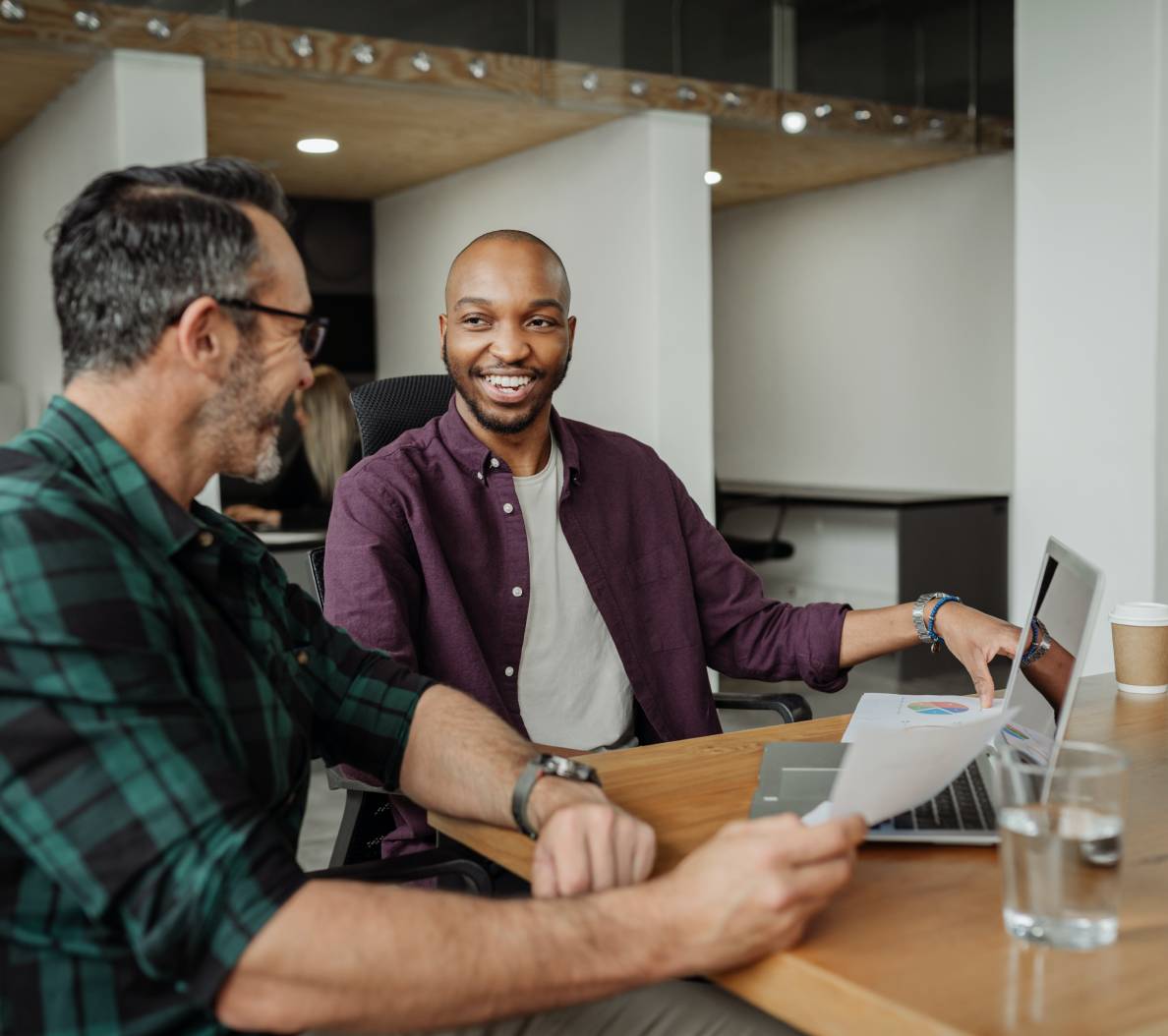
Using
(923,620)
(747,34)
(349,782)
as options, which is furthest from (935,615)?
(747,34)

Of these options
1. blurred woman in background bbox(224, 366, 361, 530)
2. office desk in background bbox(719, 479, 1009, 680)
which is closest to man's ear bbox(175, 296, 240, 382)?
blurred woman in background bbox(224, 366, 361, 530)

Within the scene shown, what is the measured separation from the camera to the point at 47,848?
36.1 inches

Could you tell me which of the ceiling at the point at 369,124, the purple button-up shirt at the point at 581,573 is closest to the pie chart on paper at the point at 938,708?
the purple button-up shirt at the point at 581,573

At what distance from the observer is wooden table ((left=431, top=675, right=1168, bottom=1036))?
858 mm

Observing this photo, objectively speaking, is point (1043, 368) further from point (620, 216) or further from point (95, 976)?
point (95, 976)

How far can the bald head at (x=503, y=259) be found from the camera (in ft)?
7.00

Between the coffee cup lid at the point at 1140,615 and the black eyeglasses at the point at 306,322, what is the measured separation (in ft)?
4.06

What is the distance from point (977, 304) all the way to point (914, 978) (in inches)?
226

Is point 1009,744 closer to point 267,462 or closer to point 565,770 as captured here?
point 565,770

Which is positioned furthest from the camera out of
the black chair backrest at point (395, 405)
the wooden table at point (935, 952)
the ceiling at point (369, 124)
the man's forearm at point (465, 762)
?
the ceiling at point (369, 124)

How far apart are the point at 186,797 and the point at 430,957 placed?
0.21m

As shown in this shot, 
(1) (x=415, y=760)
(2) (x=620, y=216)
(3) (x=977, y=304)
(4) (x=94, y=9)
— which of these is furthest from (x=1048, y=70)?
(1) (x=415, y=760)

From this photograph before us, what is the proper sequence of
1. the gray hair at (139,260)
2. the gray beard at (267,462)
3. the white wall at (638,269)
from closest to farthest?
the gray hair at (139,260) → the gray beard at (267,462) → the white wall at (638,269)

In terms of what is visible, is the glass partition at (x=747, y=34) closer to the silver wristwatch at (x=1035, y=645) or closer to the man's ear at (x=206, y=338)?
the man's ear at (x=206, y=338)
